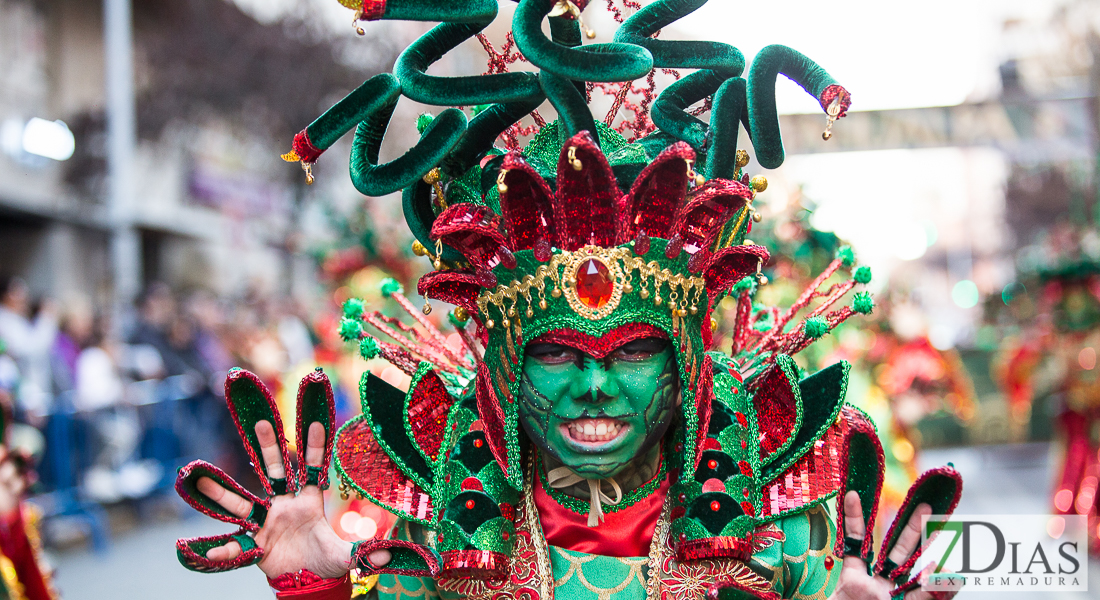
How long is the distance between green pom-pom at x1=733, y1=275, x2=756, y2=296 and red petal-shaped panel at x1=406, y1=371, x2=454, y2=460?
89cm

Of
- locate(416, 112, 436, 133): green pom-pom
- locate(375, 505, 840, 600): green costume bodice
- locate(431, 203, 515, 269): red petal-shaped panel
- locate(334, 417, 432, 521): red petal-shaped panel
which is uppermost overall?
locate(416, 112, 436, 133): green pom-pom

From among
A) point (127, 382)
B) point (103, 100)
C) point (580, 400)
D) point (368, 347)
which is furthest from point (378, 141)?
point (103, 100)

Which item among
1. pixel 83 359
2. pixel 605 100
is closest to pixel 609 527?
pixel 605 100

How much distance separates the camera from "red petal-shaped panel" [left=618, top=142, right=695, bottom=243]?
193 cm

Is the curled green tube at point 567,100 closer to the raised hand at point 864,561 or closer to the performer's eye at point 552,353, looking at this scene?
the performer's eye at point 552,353

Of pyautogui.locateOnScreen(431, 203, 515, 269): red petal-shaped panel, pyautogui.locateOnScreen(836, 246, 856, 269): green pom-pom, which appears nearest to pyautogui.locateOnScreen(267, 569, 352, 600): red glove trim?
pyautogui.locateOnScreen(431, 203, 515, 269): red petal-shaped panel

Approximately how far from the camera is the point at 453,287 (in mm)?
2115

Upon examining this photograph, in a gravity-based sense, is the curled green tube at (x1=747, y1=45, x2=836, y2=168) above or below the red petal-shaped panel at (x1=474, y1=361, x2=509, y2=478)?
above

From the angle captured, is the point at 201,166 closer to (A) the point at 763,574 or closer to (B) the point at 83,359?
(B) the point at 83,359

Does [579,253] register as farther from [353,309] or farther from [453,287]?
[353,309]

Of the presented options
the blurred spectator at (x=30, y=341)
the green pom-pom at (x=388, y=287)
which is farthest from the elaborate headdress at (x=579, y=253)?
the blurred spectator at (x=30, y=341)

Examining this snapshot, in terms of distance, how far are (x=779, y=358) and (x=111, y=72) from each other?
1183 centimetres

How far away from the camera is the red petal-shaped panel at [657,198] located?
76.0 inches

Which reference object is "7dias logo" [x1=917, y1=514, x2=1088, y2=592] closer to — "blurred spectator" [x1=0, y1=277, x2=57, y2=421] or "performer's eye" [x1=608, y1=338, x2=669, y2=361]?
"performer's eye" [x1=608, y1=338, x2=669, y2=361]
